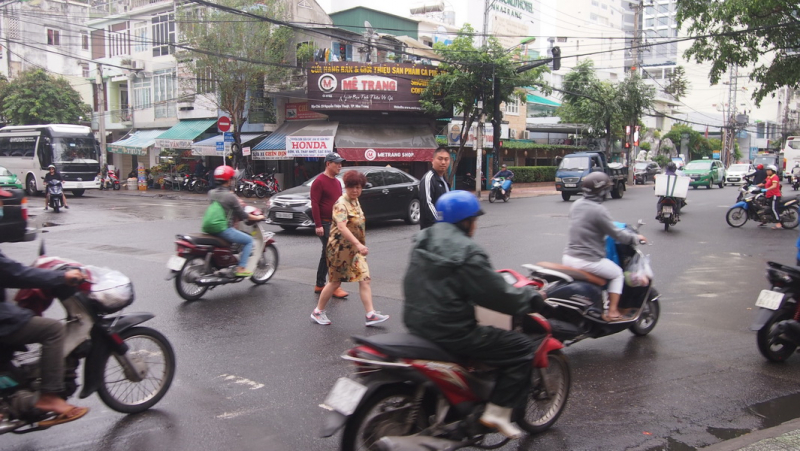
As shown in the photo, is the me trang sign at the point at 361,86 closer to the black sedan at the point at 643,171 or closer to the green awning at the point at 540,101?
the black sedan at the point at 643,171

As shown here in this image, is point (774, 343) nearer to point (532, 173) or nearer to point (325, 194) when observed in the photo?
point (325, 194)

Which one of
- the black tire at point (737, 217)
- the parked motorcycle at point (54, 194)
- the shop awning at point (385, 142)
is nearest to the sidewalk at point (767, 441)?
the black tire at point (737, 217)

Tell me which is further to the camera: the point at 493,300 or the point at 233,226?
the point at 233,226

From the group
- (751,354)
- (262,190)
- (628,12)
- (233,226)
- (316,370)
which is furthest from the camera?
(628,12)

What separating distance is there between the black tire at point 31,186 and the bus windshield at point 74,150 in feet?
7.94

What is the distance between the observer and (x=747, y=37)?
18.1m

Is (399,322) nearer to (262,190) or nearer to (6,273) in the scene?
(6,273)

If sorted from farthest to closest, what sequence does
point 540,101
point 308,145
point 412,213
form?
point 540,101, point 308,145, point 412,213

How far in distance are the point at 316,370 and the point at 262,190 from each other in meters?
21.8

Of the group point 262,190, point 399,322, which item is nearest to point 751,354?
point 399,322

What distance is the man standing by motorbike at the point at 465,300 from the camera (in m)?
3.17

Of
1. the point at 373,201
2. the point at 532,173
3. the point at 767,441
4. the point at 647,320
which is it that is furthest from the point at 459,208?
the point at 532,173

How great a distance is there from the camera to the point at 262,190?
85.6 ft

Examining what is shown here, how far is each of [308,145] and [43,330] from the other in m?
22.7
